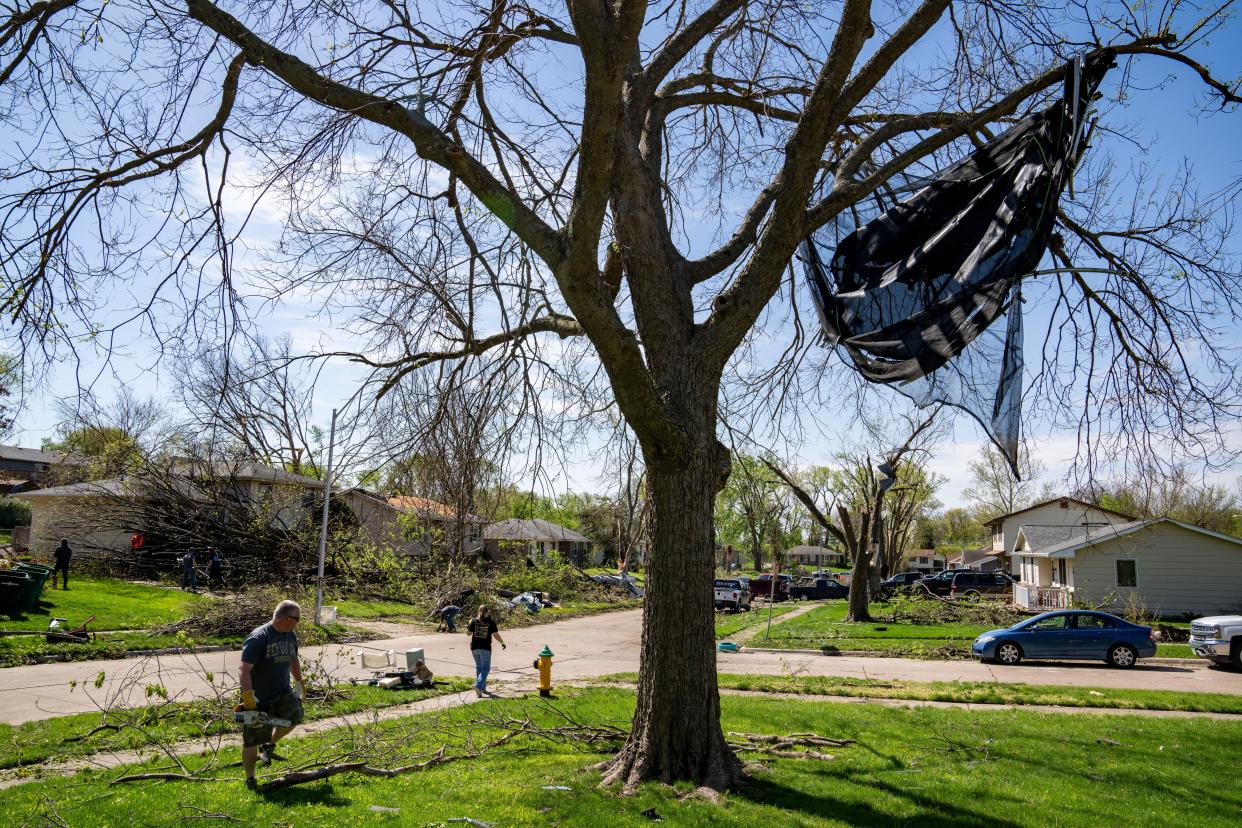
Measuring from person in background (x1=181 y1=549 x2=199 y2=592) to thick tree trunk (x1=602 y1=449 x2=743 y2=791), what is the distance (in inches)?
870

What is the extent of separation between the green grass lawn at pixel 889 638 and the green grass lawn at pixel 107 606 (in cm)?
1657

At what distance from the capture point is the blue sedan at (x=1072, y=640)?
19.3 meters

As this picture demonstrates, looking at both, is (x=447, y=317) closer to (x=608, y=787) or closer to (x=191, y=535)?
(x=608, y=787)

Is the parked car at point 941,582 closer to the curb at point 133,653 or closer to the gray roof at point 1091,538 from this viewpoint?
the gray roof at point 1091,538

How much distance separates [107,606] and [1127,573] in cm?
3611

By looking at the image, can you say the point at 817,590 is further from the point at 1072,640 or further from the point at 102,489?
the point at 102,489

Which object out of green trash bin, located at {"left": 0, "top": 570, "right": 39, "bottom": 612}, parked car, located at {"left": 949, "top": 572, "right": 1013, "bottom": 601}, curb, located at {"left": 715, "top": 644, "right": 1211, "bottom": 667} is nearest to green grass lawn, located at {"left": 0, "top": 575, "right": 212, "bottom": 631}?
green trash bin, located at {"left": 0, "top": 570, "right": 39, "bottom": 612}

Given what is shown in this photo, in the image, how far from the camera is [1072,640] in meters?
19.7

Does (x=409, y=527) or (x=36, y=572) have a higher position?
(x=409, y=527)

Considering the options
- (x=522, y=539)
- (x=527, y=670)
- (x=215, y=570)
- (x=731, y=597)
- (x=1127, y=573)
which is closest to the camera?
(x=527, y=670)

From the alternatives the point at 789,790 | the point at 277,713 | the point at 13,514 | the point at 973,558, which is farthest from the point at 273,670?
the point at 973,558

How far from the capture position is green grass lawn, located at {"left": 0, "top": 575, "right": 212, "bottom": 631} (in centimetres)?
1706

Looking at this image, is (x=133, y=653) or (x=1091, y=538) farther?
(x=1091, y=538)

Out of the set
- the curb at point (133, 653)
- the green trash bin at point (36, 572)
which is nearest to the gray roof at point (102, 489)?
the green trash bin at point (36, 572)
